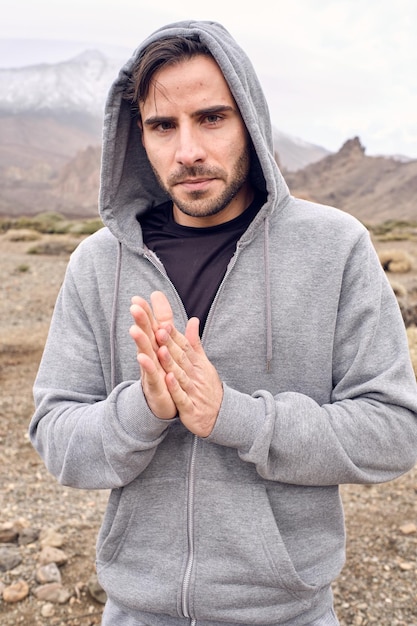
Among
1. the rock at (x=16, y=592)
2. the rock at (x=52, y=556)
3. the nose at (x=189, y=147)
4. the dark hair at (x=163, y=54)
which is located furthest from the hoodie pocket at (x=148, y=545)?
the rock at (x=52, y=556)

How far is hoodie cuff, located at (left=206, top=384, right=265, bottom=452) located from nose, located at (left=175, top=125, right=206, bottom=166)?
693 millimetres

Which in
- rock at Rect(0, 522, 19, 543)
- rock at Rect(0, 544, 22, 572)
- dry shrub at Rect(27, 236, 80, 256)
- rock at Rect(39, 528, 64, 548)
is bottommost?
dry shrub at Rect(27, 236, 80, 256)

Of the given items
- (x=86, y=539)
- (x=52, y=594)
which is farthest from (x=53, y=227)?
(x=52, y=594)

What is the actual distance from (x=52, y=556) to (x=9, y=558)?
25 cm

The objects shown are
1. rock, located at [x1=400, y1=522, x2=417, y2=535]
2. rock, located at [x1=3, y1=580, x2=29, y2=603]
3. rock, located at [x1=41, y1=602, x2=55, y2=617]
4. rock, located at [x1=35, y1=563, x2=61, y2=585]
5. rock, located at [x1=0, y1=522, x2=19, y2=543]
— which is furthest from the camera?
rock, located at [x1=400, y1=522, x2=417, y2=535]

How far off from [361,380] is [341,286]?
283 millimetres

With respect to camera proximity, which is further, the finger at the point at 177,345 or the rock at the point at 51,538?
the rock at the point at 51,538

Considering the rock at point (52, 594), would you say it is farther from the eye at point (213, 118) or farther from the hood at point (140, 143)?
the eye at point (213, 118)

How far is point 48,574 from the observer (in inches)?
137

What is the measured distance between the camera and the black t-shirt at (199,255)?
6.37 feet

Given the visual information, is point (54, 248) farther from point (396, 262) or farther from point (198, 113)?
point (198, 113)

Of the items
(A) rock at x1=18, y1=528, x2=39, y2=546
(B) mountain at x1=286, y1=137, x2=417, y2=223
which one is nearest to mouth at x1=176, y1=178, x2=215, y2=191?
(A) rock at x1=18, y1=528, x2=39, y2=546

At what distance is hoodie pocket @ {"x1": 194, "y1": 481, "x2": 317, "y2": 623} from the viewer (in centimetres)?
177

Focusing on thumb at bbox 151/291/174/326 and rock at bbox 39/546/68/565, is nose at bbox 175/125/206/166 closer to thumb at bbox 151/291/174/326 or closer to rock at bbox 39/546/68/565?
thumb at bbox 151/291/174/326
